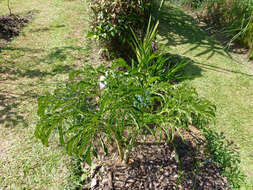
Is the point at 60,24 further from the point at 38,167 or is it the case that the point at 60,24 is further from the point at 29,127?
the point at 38,167

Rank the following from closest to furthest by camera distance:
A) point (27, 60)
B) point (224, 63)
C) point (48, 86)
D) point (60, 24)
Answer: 1. point (48, 86)
2. point (27, 60)
3. point (224, 63)
4. point (60, 24)

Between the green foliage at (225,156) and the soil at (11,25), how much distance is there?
4.20m

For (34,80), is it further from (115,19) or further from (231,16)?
(231,16)

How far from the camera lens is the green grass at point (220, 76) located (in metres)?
2.85

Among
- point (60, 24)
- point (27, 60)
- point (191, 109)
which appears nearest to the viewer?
point (191, 109)

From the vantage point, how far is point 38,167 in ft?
7.25

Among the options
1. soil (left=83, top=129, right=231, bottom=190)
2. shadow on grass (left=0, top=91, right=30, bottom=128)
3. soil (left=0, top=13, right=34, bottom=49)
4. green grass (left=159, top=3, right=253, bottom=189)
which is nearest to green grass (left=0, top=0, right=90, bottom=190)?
shadow on grass (left=0, top=91, right=30, bottom=128)

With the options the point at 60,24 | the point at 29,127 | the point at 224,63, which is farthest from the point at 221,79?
the point at 60,24

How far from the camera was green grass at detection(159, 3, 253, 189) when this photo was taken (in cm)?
285

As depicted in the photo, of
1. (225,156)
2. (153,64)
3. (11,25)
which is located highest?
(153,64)

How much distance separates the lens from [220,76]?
403cm

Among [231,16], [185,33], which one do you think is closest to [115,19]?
[185,33]

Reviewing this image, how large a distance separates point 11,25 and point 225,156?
16.8 ft

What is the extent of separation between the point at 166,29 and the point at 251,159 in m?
3.92
